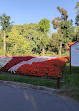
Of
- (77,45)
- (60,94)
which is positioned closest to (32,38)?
(77,45)

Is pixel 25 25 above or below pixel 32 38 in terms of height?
above

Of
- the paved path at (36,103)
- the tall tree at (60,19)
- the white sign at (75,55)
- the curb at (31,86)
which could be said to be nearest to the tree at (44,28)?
the tall tree at (60,19)

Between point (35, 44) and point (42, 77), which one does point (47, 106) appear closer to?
point (42, 77)

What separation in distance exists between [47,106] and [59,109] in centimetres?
43

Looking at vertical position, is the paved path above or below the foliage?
below

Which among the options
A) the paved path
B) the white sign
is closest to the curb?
the paved path

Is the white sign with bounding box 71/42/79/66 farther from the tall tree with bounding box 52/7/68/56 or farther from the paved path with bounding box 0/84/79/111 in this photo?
the tall tree with bounding box 52/7/68/56

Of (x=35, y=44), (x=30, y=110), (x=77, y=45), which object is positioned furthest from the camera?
(x=35, y=44)

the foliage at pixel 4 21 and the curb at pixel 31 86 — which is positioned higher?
the foliage at pixel 4 21

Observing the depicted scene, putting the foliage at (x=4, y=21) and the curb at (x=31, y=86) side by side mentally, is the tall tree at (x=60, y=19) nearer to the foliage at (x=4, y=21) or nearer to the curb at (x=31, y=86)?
the foliage at (x=4, y=21)

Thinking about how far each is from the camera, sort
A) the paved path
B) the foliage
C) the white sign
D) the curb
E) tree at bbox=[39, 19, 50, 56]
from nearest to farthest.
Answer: the paved path
the curb
the white sign
the foliage
tree at bbox=[39, 19, 50, 56]

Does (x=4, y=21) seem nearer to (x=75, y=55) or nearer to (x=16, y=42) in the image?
(x=16, y=42)

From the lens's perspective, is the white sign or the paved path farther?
the white sign

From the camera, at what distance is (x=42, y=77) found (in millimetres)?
9531
